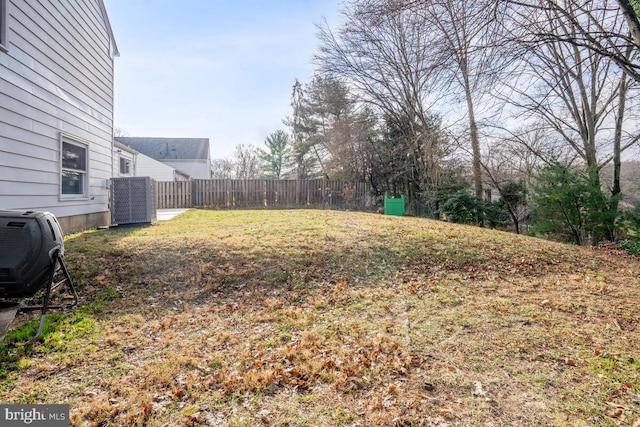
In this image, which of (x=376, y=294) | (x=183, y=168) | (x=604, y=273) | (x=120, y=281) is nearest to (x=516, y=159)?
(x=604, y=273)

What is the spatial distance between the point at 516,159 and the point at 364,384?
12970 millimetres

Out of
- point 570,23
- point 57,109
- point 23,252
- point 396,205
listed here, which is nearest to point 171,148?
point 396,205

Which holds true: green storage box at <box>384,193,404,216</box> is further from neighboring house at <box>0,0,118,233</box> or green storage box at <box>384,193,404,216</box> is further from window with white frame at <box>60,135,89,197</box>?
window with white frame at <box>60,135,89,197</box>

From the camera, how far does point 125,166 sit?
14.3 meters

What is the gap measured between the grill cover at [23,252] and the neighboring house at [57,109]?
98.7 inches

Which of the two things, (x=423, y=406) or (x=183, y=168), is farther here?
(x=183, y=168)

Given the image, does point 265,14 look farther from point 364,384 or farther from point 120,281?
point 364,384

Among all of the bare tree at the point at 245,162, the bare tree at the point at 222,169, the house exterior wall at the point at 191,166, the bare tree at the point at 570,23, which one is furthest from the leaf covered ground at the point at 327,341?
the bare tree at the point at 222,169

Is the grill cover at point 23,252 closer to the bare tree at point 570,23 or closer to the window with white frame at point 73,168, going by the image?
the window with white frame at point 73,168

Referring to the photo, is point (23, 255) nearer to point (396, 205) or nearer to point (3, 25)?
point (3, 25)

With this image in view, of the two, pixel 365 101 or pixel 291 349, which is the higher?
pixel 365 101

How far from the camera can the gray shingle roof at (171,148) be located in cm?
2666

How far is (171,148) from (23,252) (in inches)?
1086

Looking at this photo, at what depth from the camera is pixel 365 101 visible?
13.6 metres
